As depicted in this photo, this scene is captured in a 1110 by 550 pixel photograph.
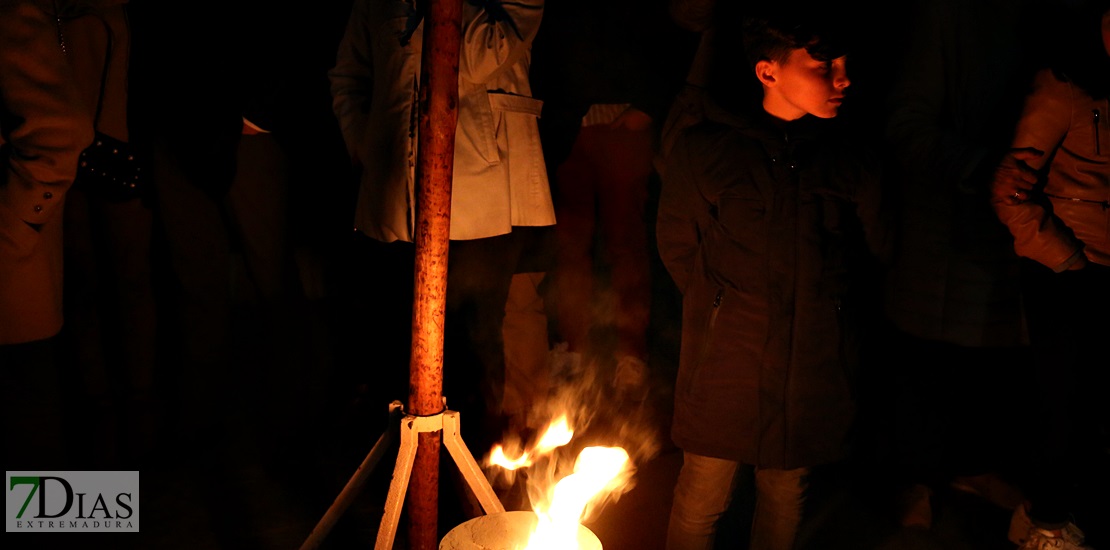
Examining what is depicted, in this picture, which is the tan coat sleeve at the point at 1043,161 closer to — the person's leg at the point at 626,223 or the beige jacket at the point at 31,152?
the person's leg at the point at 626,223

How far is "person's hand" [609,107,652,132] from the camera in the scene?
4.77 metres

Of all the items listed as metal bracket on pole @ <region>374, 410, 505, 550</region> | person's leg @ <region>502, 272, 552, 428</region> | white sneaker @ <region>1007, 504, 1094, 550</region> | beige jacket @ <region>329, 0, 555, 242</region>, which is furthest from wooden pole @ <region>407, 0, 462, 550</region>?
white sneaker @ <region>1007, 504, 1094, 550</region>

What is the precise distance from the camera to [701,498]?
3.21 meters

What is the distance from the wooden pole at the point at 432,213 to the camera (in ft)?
8.54

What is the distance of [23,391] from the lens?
129 inches

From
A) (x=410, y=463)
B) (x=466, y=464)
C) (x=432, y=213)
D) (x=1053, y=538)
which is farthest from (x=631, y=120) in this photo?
(x=1053, y=538)

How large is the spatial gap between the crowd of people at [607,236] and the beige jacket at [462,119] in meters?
0.01

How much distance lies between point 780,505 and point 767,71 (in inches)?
60.5

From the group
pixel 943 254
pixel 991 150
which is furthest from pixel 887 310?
pixel 991 150

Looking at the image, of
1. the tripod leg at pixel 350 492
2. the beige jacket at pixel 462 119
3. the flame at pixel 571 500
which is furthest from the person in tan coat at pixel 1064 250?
the tripod leg at pixel 350 492

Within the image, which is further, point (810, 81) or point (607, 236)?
point (607, 236)

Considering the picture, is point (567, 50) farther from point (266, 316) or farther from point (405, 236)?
point (266, 316)

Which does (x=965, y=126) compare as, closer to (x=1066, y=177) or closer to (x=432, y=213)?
(x=1066, y=177)

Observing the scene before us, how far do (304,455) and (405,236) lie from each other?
5.06ft
